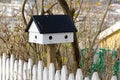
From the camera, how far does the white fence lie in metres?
3.45

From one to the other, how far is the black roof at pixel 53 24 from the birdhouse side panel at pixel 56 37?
0.05m

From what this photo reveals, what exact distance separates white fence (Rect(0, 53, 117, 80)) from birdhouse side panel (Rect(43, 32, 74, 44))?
0.29 m

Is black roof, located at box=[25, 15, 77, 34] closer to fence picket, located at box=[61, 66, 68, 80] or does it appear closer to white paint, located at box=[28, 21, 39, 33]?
white paint, located at box=[28, 21, 39, 33]

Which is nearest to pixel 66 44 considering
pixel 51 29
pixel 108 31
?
pixel 51 29

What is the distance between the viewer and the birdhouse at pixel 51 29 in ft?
12.1

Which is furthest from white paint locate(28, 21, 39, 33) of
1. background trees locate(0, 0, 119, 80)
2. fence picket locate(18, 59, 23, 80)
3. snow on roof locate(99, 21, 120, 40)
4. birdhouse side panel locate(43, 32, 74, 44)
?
snow on roof locate(99, 21, 120, 40)

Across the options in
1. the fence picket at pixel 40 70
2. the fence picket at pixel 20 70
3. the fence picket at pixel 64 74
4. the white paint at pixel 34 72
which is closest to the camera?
the fence picket at pixel 64 74

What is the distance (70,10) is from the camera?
4703 millimetres

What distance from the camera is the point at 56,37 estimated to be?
12.3 ft

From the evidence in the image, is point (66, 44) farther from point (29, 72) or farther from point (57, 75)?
point (57, 75)

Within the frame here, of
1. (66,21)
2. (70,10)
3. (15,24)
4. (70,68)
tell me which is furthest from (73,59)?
(15,24)

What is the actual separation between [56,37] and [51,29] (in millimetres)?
123

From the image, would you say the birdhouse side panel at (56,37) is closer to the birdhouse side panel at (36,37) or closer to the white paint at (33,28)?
the birdhouse side panel at (36,37)

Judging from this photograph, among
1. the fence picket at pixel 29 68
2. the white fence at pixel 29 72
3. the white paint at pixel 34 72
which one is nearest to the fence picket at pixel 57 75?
the white fence at pixel 29 72
